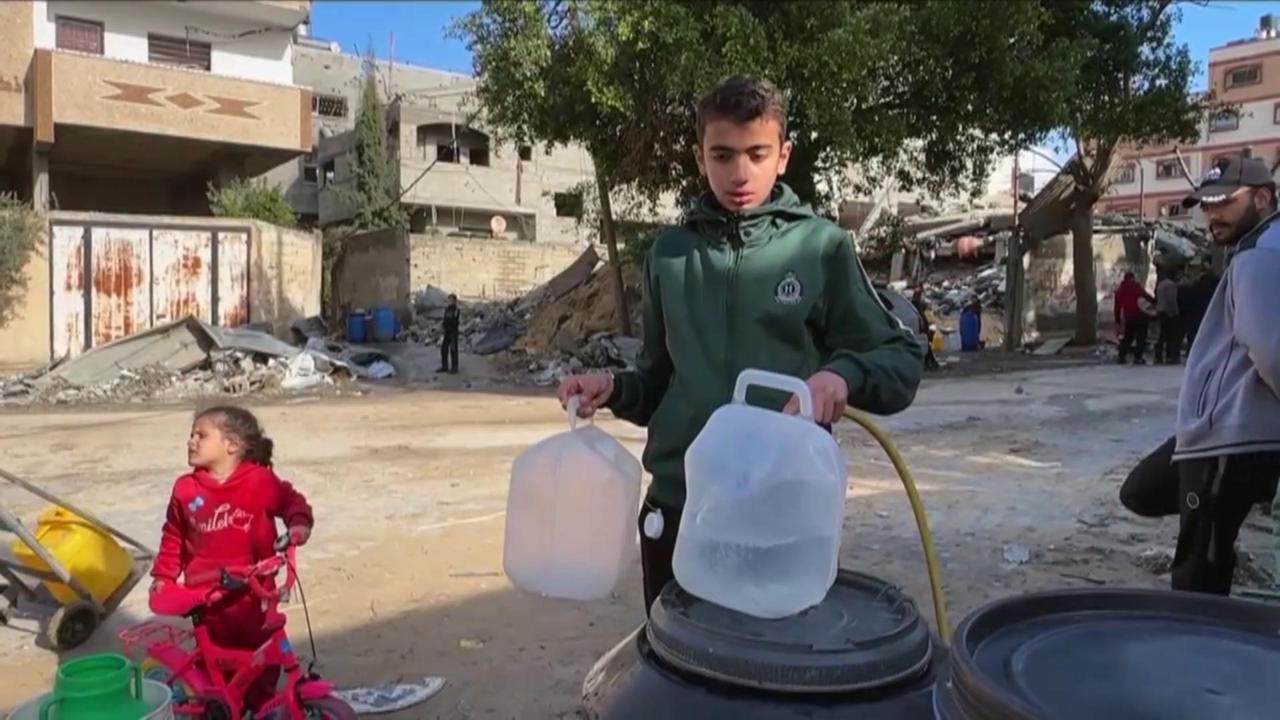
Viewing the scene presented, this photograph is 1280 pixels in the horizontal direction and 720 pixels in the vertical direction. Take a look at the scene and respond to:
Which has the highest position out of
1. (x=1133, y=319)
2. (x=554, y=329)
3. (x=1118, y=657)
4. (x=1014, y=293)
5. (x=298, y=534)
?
(x=1014, y=293)

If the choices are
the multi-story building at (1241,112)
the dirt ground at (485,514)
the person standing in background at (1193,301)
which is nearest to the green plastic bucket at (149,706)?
the dirt ground at (485,514)

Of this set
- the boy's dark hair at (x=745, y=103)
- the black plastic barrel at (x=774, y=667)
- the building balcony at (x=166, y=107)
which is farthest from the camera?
the building balcony at (x=166, y=107)

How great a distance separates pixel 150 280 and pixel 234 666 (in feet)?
50.8

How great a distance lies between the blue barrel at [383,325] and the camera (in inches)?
755

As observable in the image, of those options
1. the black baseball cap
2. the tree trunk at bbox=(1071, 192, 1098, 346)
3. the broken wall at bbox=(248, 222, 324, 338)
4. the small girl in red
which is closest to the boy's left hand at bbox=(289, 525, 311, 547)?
the small girl in red

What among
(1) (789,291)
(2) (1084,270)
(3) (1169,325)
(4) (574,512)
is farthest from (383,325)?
(1) (789,291)

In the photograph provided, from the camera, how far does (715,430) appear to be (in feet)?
4.09

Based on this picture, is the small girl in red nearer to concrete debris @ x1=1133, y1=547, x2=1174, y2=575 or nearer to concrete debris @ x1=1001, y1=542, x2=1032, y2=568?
concrete debris @ x1=1001, y1=542, x2=1032, y2=568

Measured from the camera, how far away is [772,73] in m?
11.2

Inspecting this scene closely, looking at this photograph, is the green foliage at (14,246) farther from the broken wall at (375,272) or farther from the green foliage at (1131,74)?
the green foliage at (1131,74)

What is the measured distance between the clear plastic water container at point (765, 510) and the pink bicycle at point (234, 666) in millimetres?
1698

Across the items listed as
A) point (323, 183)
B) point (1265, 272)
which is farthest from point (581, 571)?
point (323, 183)

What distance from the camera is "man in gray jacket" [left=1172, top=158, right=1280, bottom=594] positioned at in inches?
87.6

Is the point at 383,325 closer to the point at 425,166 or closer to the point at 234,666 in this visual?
the point at 425,166
